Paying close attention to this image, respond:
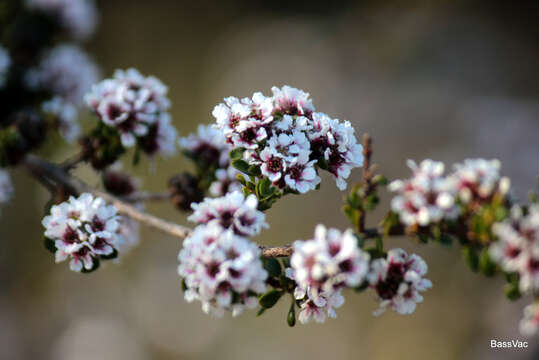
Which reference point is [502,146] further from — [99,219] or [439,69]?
[99,219]

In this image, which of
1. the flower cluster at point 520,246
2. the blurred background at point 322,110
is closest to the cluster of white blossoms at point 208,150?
the flower cluster at point 520,246

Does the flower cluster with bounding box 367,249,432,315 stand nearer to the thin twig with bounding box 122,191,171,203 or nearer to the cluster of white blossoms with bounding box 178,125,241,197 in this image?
the cluster of white blossoms with bounding box 178,125,241,197

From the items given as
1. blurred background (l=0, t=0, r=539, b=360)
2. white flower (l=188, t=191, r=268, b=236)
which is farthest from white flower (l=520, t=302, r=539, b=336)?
blurred background (l=0, t=0, r=539, b=360)

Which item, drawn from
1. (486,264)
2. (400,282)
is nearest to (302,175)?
(400,282)

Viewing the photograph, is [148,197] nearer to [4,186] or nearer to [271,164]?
[4,186]

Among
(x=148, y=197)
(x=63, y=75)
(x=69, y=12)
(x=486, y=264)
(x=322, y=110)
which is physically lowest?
(x=486, y=264)

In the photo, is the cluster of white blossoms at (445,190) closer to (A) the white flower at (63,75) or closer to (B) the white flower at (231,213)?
(B) the white flower at (231,213)

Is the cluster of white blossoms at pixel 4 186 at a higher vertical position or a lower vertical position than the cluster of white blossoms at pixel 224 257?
higher
